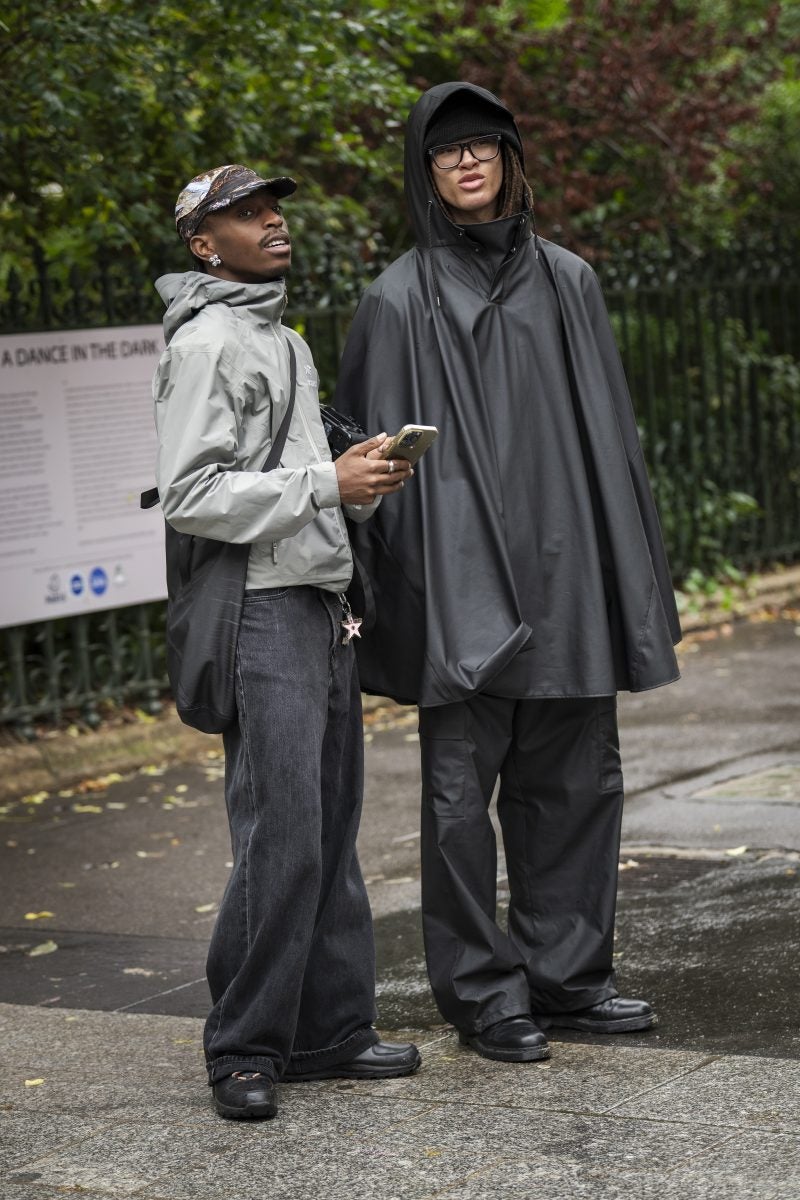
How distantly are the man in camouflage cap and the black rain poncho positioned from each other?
292mm

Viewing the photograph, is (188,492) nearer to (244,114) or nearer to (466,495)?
(466,495)

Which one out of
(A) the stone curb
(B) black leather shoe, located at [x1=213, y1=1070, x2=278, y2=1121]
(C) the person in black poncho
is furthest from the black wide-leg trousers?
(A) the stone curb

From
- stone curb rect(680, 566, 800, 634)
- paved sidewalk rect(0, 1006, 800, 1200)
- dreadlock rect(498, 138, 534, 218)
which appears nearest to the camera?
paved sidewalk rect(0, 1006, 800, 1200)

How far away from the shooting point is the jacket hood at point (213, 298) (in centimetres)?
376

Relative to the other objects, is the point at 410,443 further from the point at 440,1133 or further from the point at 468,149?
the point at 440,1133

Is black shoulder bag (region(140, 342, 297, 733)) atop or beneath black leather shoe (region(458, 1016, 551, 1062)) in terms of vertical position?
atop

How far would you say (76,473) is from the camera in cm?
828

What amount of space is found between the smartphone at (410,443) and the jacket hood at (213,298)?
0.40 meters

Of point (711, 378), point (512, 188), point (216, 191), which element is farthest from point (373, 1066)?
point (711, 378)

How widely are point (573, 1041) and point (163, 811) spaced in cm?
354

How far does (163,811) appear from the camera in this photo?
7.39 meters

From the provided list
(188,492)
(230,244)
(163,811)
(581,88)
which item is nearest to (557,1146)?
(188,492)

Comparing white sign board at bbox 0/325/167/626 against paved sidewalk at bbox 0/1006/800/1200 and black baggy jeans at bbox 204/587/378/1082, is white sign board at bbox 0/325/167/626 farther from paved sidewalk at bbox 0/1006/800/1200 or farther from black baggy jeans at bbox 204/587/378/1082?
black baggy jeans at bbox 204/587/378/1082

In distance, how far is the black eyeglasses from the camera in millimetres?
4164
